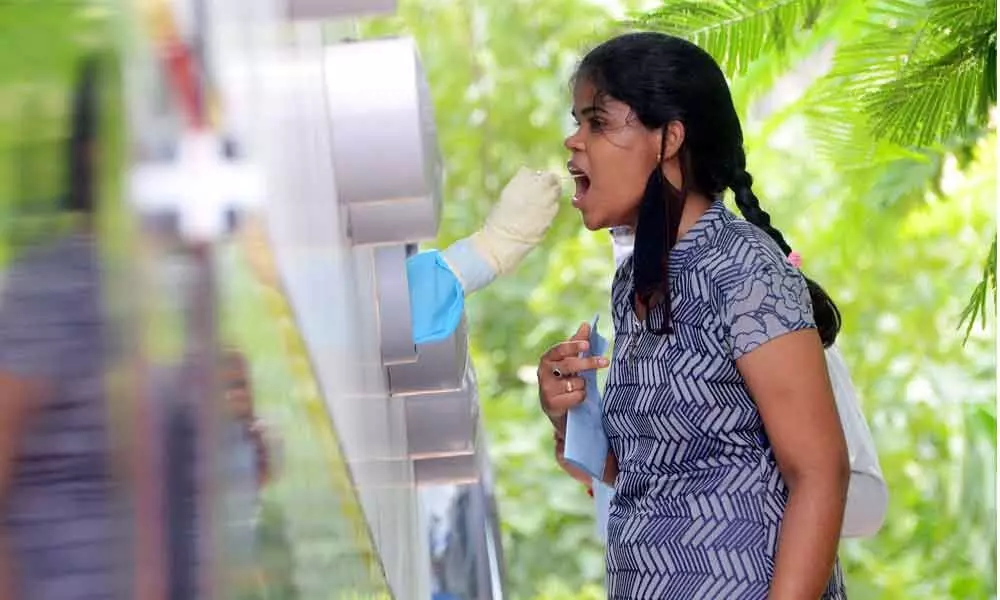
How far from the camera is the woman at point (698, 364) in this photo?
1.58 metres

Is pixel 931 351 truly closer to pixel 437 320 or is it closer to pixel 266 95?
pixel 437 320

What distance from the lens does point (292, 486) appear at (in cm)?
74

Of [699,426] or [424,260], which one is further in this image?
[424,260]

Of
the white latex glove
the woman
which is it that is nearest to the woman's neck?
the woman

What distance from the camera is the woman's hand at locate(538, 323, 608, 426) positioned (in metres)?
1.85

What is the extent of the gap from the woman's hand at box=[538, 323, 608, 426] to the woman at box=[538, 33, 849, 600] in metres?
0.02

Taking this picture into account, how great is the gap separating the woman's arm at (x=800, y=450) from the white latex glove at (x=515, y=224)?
1.39 feet

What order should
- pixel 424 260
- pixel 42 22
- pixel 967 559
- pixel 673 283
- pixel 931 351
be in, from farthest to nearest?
pixel 931 351
pixel 967 559
pixel 424 260
pixel 673 283
pixel 42 22

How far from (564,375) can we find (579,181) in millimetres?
242

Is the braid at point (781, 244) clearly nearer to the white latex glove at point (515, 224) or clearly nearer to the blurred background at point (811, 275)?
the white latex glove at point (515, 224)

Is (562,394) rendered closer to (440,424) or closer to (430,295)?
(430,295)

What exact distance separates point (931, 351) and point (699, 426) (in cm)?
515

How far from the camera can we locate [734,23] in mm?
2277

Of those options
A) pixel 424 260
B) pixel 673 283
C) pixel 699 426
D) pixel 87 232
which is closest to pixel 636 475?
pixel 699 426
